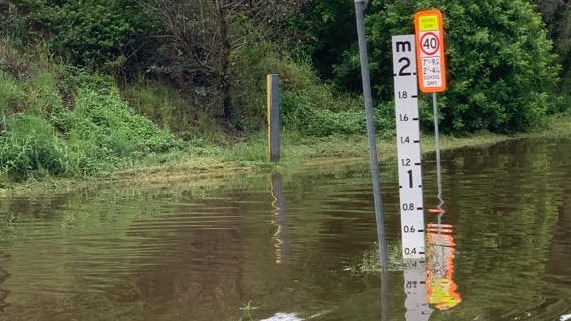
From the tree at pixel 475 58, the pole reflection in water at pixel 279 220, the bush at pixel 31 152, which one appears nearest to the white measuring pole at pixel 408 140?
the pole reflection in water at pixel 279 220

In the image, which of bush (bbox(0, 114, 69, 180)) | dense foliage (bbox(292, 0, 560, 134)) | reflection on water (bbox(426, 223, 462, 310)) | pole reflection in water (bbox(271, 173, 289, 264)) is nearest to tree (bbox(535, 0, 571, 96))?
dense foliage (bbox(292, 0, 560, 134))

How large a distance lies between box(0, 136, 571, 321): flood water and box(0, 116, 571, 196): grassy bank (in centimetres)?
88

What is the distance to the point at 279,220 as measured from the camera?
34.2 feet

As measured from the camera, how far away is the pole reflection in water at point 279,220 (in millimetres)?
8445

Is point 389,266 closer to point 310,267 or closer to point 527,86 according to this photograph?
point 310,267

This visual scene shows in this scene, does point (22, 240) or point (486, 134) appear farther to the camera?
point (486, 134)

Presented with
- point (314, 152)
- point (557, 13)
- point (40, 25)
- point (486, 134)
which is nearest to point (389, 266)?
point (314, 152)

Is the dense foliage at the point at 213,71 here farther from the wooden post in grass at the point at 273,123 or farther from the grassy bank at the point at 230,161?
the wooden post in grass at the point at 273,123

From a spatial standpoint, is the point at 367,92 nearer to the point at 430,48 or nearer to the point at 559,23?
the point at 430,48

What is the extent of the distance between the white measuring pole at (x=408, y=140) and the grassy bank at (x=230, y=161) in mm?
7502

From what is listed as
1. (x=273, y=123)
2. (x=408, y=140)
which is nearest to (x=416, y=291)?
(x=408, y=140)

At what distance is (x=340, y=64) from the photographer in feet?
82.0

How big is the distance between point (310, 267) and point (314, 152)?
1102 centimetres

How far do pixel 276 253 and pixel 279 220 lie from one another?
2.03 metres
